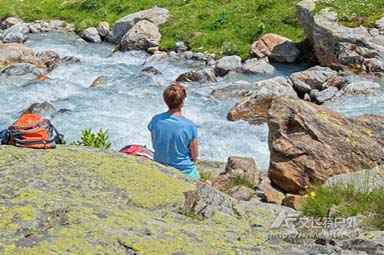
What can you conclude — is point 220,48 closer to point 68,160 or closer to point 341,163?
point 341,163

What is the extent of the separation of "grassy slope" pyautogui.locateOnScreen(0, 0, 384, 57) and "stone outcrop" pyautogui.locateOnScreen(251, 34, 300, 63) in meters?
0.71

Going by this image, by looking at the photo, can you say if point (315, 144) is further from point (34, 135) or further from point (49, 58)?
point (49, 58)

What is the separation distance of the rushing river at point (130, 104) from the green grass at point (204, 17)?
2687mm

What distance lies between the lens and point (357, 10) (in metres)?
24.0

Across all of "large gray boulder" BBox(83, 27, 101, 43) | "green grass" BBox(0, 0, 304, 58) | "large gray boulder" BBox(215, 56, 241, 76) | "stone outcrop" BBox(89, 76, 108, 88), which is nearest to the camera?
"stone outcrop" BBox(89, 76, 108, 88)

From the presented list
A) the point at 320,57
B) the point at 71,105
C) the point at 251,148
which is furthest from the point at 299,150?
the point at 320,57

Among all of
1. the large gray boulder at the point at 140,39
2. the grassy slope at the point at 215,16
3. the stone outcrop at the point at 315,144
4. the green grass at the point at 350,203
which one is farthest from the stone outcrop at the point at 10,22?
the green grass at the point at 350,203

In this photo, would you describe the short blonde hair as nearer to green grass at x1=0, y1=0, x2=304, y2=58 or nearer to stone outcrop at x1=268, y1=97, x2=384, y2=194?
stone outcrop at x1=268, y1=97, x2=384, y2=194

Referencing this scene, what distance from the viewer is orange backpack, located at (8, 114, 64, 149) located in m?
6.09

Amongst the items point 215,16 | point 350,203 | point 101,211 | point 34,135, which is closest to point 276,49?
point 215,16

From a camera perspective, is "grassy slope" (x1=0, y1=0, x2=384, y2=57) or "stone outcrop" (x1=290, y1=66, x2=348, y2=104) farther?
"grassy slope" (x1=0, y1=0, x2=384, y2=57)

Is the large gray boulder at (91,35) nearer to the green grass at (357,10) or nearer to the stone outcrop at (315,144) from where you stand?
the green grass at (357,10)

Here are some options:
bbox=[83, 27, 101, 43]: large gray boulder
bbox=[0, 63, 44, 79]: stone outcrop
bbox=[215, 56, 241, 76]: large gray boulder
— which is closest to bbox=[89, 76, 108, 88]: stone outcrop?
bbox=[0, 63, 44, 79]: stone outcrop

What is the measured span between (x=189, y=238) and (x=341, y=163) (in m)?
7.46
